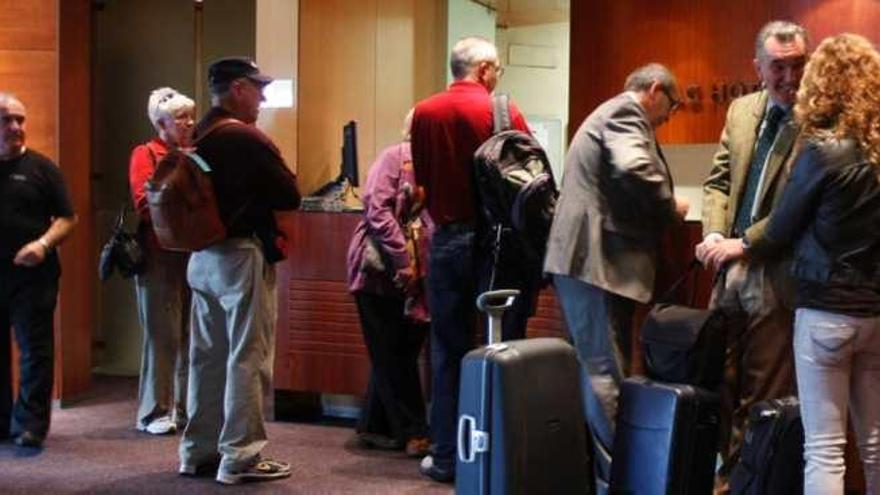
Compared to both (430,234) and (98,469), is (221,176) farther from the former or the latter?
(98,469)

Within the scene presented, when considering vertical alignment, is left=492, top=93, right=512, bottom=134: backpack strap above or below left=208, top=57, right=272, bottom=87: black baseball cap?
below

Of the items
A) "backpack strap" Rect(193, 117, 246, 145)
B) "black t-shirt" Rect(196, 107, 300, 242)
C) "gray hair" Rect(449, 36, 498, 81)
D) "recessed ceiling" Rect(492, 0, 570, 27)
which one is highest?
"recessed ceiling" Rect(492, 0, 570, 27)

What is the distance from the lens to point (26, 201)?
449cm

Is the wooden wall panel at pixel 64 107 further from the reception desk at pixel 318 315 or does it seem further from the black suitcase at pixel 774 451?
the black suitcase at pixel 774 451

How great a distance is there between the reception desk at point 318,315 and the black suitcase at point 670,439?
5.74 ft

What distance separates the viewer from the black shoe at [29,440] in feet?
14.3

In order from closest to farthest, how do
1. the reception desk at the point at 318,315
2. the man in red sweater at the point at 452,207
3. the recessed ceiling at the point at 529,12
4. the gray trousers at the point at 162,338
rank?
the man in red sweater at the point at 452,207 → the reception desk at the point at 318,315 → the gray trousers at the point at 162,338 → the recessed ceiling at the point at 529,12

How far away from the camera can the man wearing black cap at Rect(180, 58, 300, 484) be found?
3699 mm

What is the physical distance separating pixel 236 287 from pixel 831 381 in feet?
6.38

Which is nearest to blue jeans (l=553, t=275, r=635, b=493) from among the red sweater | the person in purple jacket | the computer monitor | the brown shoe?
the red sweater

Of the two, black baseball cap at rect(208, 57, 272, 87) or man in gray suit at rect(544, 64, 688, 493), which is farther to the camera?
black baseball cap at rect(208, 57, 272, 87)

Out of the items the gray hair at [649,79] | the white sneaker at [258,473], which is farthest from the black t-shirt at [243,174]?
the gray hair at [649,79]

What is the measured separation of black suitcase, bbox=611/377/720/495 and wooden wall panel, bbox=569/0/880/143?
7.97 ft

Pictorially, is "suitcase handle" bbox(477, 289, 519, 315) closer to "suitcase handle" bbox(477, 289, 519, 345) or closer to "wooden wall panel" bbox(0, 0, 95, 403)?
"suitcase handle" bbox(477, 289, 519, 345)
